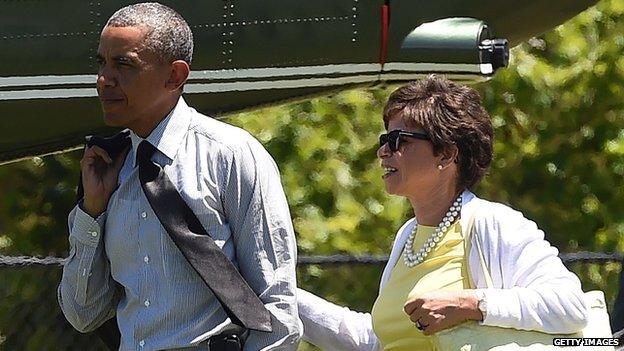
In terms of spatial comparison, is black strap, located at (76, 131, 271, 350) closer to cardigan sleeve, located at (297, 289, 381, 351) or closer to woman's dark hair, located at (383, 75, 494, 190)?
cardigan sleeve, located at (297, 289, 381, 351)

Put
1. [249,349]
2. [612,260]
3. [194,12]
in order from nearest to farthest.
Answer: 1. [249,349]
2. [194,12]
3. [612,260]

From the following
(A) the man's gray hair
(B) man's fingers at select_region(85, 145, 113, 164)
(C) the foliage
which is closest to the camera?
(A) the man's gray hair

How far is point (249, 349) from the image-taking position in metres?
3.24

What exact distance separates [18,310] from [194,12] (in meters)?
2.48

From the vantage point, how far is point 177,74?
10.9 feet

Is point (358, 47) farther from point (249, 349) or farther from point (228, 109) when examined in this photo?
point (249, 349)

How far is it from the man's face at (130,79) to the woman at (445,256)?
0.66 metres

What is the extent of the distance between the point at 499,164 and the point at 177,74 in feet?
18.0

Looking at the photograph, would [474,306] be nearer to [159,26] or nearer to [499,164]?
[159,26]

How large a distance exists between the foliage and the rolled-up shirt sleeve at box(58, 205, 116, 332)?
12.5 ft

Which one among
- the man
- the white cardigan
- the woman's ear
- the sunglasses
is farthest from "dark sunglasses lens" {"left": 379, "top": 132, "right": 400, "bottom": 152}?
the man

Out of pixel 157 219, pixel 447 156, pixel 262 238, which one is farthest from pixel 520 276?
pixel 157 219

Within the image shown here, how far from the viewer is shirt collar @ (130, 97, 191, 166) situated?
130 inches

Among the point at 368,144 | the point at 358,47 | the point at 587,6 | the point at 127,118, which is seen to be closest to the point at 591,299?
the point at 127,118
